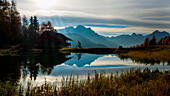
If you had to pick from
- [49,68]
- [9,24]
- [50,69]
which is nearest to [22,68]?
[49,68]

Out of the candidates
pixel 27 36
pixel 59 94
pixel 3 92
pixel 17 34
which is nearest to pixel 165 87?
pixel 59 94

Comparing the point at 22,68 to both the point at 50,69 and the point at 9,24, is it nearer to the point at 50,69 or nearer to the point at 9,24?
the point at 50,69

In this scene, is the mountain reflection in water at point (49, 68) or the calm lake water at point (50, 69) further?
the mountain reflection in water at point (49, 68)

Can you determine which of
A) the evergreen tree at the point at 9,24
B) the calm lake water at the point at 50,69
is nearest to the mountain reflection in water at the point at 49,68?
the calm lake water at the point at 50,69

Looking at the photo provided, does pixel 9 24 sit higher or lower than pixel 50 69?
higher

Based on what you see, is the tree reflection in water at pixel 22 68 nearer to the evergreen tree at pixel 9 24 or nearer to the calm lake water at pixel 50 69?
the calm lake water at pixel 50 69

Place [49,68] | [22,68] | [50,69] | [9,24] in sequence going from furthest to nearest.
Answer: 1. [9,24]
2. [49,68]
3. [22,68]
4. [50,69]

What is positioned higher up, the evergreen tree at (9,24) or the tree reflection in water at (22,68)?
the evergreen tree at (9,24)

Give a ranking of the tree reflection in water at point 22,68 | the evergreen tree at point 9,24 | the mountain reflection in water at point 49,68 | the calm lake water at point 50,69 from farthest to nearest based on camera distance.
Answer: the evergreen tree at point 9,24
the mountain reflection in water at point 49,68
the tree reflection in water at point 22,68
the calm lake water at point 50,69

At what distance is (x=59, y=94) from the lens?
10016 millimetres

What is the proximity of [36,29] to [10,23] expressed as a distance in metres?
26.0

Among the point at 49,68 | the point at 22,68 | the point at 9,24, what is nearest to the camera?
the point at 22,68

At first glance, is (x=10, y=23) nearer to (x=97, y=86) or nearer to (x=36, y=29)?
(x=36, y=29)

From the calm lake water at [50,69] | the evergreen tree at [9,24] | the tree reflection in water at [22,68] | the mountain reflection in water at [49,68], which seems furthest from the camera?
the evergreen tree at [9,24]
